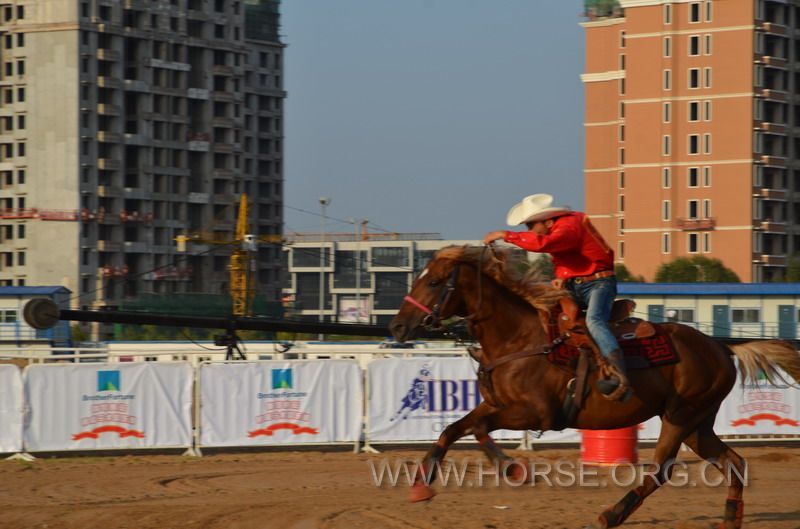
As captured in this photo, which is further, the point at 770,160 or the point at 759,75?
the point at 770,160

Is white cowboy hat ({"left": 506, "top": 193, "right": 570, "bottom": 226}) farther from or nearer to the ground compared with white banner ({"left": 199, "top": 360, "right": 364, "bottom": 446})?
farther from the ground

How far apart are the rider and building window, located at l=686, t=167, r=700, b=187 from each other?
92701mm

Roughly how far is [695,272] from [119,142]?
49.2 meters

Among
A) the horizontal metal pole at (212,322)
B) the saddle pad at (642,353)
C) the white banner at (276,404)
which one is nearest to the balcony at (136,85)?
the horizontal metal pole at (212,322)

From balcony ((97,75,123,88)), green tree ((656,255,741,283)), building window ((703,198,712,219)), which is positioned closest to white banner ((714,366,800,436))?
green tree ((656,255,741,283))

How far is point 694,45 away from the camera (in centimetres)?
10050

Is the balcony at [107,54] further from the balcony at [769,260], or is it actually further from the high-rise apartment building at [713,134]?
the balcony at [769,260]

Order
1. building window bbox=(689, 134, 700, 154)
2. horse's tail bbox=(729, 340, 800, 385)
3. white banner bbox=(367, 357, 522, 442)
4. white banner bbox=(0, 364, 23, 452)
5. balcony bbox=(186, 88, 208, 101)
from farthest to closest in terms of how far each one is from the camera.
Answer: balcony bbox=(186, 88, 208, 101) < building window bbox=(689, 134, 700, 154) < white banner bbox=(367, 357, 522, 442) < white banner bbox=(0, 364, 23, 452) < horse's tail bbox=(729, 340, 800, 385)

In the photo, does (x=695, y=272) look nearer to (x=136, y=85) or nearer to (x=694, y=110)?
(x=694, y=110)

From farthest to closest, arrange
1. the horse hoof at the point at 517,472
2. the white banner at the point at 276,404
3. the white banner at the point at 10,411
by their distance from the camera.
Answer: the white banner at the point at 276,404 < the white banner at the point at 10,411 < the horse hoof at the point at 517,472

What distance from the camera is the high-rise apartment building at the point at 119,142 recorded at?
100438 mm

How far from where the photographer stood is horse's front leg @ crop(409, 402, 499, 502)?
33.8ft

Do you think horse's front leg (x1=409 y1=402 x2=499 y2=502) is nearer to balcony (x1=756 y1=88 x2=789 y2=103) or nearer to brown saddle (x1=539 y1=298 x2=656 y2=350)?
brown saddle (x1=539 y1=298 x2=656 y2=350)

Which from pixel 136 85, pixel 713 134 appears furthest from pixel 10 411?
pixel 136 85
